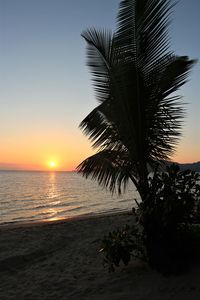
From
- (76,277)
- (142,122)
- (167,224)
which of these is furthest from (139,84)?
(76,277)

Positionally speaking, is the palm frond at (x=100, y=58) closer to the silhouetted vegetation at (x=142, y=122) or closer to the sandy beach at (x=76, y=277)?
the silhouetted vegetation at (x=142, y=122)

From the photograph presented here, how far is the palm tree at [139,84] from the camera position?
5883 mm

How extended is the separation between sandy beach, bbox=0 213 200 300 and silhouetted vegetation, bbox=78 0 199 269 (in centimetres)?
39

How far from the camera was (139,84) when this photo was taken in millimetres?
6043

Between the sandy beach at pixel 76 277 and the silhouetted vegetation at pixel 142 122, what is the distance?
0.39 metres

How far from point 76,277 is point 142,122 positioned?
313cm

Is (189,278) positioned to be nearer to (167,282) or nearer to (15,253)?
(167,282)

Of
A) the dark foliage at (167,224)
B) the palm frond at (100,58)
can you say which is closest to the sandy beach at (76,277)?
the dark foliage at (167,224)

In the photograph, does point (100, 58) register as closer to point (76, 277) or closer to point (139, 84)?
point (139, 84)

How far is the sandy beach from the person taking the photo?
5.14 m

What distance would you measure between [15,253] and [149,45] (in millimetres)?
6227

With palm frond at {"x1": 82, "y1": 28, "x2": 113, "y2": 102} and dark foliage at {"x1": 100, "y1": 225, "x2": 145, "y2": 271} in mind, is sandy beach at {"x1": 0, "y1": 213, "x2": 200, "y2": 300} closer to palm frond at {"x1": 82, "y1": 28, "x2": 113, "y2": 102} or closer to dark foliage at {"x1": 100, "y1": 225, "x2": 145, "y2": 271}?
dark foliage at {"x1": 100, "y1": 225, "x2": 145, "y2": 271}

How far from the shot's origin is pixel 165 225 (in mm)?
5383

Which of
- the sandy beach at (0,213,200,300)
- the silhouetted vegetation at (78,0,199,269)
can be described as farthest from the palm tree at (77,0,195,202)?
the sandy beach at (0,213,200,300)
